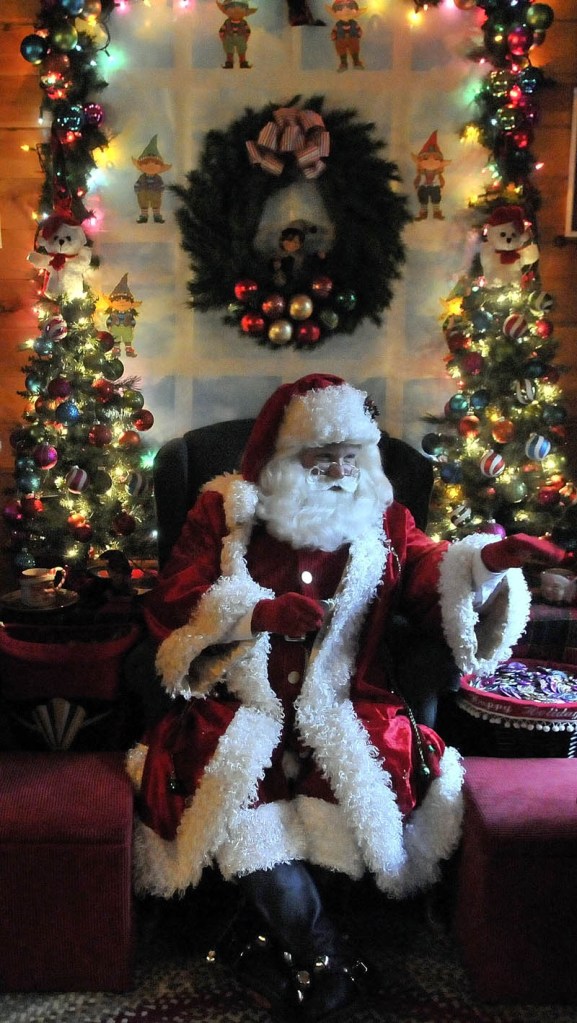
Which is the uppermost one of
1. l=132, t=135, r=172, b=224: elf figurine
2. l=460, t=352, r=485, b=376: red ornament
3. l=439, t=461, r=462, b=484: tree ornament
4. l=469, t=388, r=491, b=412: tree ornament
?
l=132, t=135, r=172, b=224: elf figurine

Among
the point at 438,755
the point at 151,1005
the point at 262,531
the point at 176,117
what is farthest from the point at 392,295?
the point at 151,1005

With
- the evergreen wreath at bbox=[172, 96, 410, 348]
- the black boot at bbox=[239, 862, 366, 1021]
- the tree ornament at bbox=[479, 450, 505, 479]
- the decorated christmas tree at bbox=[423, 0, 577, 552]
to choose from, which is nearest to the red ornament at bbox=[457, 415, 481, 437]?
the decorated christmas tree at bbox=[423, 0, 577, 552]

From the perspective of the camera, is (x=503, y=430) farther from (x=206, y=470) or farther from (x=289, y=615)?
(x=289, y=615)

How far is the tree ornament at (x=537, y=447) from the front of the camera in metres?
2.91

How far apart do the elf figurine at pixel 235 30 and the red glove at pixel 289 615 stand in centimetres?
212

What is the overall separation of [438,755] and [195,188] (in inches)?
85.1

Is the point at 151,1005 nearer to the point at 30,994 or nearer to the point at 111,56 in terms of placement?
the point at 30,994

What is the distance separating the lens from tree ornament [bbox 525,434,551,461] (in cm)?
291

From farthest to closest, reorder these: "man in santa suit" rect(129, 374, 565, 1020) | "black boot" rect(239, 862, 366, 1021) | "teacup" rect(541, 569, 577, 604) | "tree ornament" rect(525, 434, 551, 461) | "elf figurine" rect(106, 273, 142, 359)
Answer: "elf figurine" rect(106, 273, 142, 359), "tree ornament" rect(525, 434, 551, 461), "teacup" rect(541, 569, 577, 604), "man in santa suit" rect(129, 374, 565, 1020), "black boot" rect(239, 862, 366, 1021)

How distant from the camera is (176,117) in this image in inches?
123

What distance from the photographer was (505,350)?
Answer: 299 cm

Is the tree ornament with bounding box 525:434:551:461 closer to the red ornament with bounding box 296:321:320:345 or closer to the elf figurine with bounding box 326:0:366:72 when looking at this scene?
the red ornament with bounding box 296:321:320:345

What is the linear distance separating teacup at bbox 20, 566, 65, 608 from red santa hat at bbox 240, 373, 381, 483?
30.9 inches

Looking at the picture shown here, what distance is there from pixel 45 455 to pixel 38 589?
0.56 metres
